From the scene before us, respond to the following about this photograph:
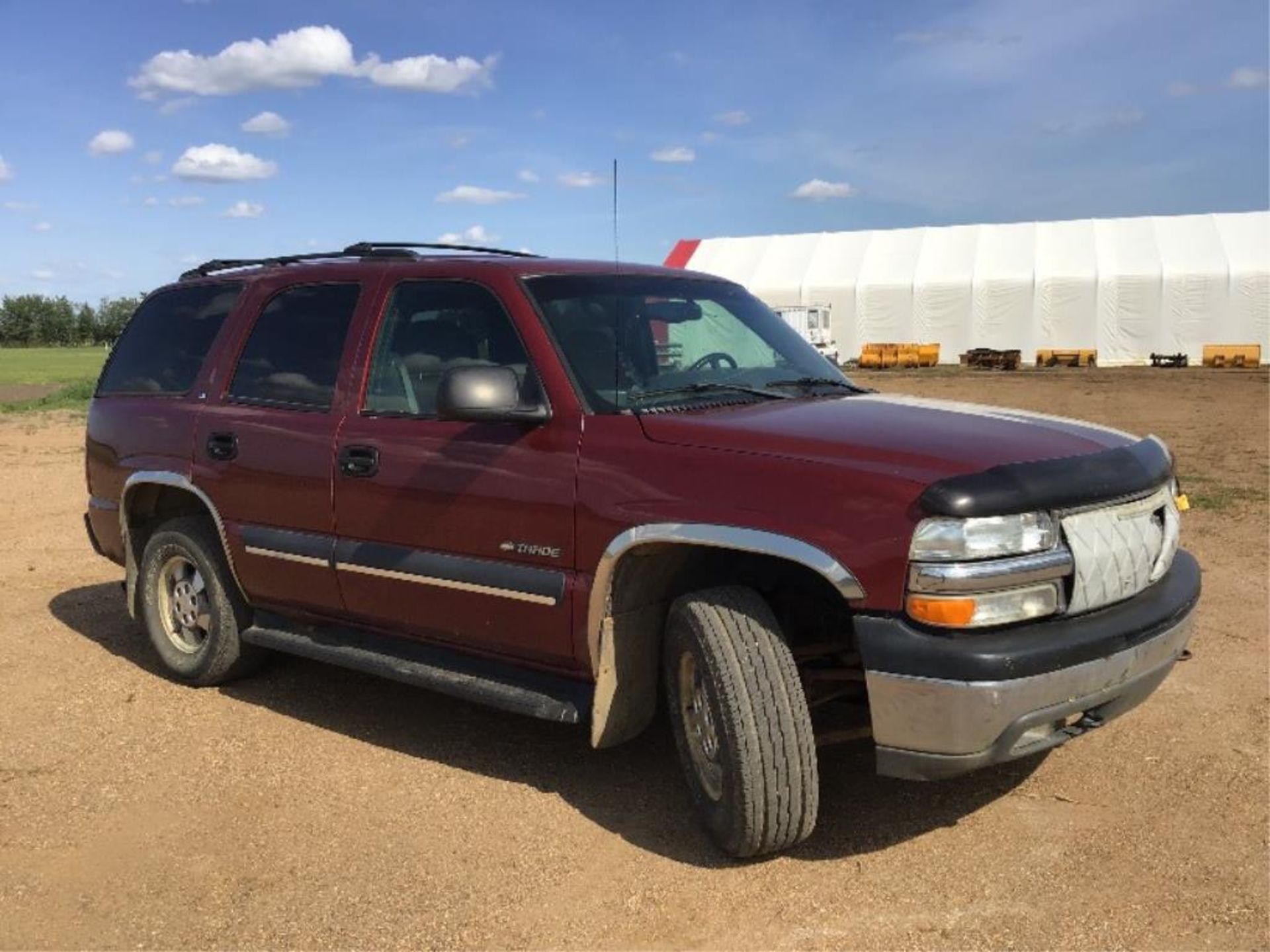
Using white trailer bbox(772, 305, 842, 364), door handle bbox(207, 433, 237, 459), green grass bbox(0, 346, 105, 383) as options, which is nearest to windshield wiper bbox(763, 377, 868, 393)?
door handle bbox(207, 433, 237, 459)

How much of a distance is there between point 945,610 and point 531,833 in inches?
65.1

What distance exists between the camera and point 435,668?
421 centimetres

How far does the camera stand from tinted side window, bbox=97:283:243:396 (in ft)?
17.2

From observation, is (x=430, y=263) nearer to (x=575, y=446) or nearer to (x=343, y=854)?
(x=575, y=446)

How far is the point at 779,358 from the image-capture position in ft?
14.7

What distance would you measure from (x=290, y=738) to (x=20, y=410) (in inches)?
864

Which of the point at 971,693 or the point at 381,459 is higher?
the point at 381,459

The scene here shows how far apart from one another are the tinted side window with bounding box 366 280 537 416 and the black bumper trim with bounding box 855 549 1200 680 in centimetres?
171

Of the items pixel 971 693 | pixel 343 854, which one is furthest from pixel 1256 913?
pixel 343 854

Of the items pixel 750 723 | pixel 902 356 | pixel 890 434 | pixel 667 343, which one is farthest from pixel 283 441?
pixel 902 356

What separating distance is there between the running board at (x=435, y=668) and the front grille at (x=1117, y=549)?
1632 mm

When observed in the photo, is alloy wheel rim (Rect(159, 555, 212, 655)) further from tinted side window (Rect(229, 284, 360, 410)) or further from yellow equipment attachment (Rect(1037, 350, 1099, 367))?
yellow equipment attachment (Rect(1037, 350, 1099, 367))

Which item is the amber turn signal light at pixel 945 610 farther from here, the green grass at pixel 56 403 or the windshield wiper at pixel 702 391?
the green grass at pixel 56 403

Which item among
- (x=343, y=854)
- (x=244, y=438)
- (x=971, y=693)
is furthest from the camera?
(x=244, y=438)
